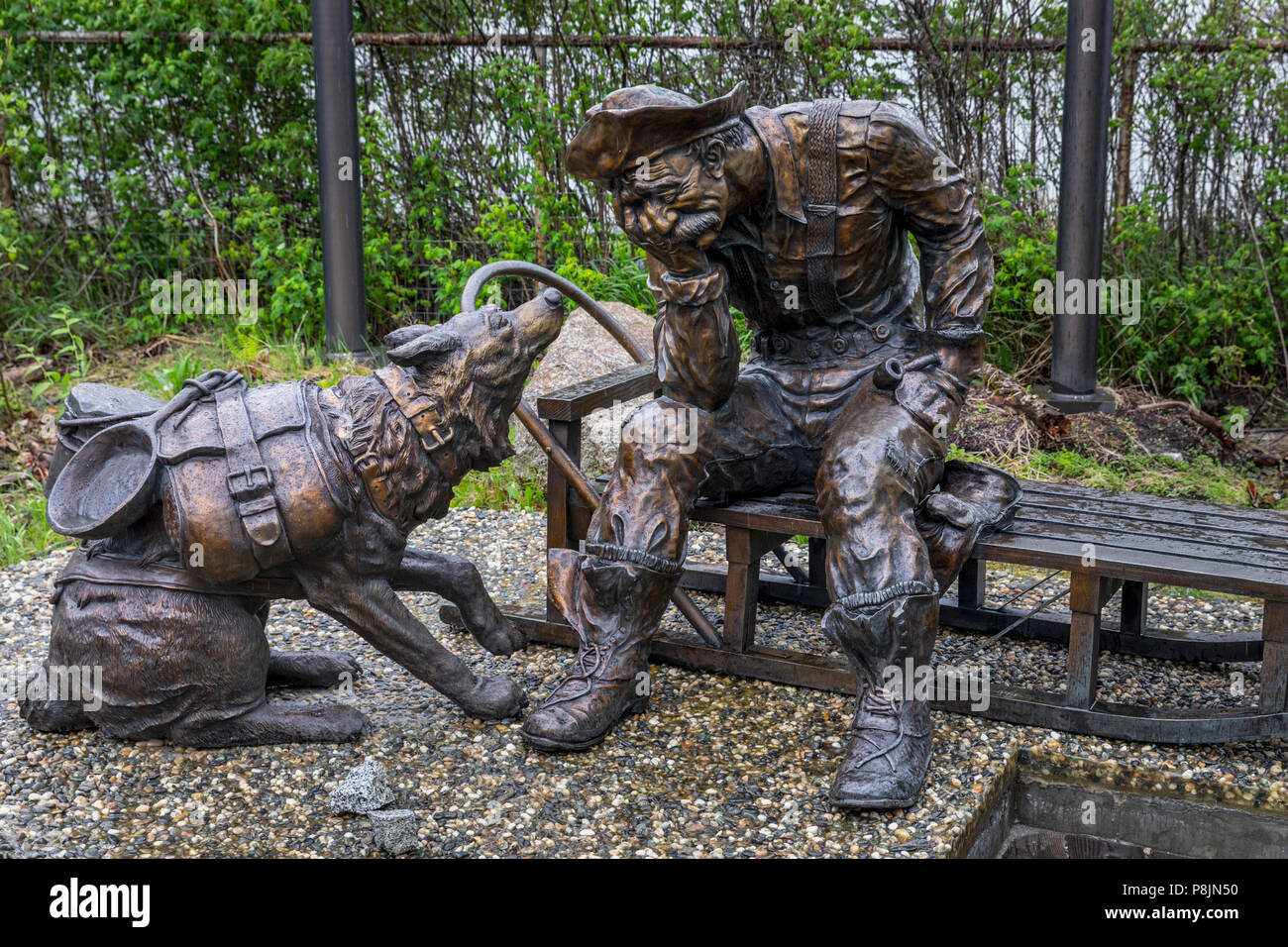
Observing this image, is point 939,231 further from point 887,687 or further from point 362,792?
point 362,792

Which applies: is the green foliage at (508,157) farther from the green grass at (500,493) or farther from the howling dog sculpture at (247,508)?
the howling dog sculpture at (247,508)

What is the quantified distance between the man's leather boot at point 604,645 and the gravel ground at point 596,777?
78 millimetres

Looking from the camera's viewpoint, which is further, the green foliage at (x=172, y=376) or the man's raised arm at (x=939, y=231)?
the green foliage at (x=172, y=376)

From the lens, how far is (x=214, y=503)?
124 inches

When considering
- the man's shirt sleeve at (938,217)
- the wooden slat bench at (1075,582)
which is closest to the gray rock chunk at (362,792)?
Answer: the wooden slat bench at (1075,582)

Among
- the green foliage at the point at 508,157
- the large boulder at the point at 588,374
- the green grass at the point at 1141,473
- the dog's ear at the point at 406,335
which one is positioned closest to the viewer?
the dog's ear at the point at 406,335

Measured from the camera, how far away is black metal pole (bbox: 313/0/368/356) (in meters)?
6.81

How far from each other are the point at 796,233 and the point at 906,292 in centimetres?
43

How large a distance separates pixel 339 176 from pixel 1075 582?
481 centimetres

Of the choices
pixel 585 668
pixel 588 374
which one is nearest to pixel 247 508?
pixel 585 668

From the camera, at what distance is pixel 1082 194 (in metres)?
6.29

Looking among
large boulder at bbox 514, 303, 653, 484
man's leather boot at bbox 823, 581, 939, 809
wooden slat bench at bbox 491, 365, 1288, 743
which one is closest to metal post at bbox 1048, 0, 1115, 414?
large boulder at bbox 514, 303, 653, 484

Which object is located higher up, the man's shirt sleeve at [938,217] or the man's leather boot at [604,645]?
the man's shirt sleeve at [938,217]

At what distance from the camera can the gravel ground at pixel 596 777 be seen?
3.05 metres
